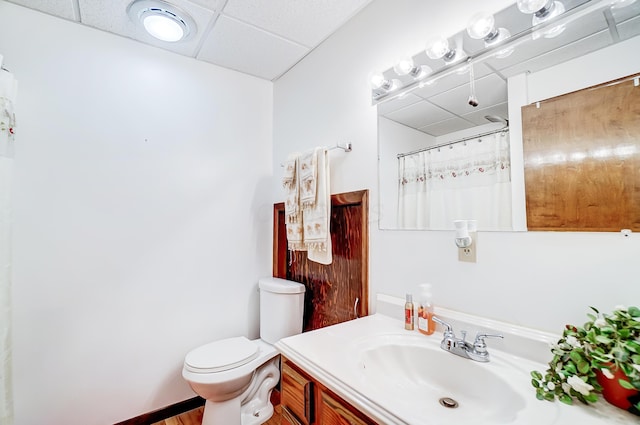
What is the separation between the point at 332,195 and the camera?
1.65 meters

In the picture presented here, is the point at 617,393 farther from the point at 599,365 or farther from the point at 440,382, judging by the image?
the point at 440,382

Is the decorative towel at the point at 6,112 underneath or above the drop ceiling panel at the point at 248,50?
underneath

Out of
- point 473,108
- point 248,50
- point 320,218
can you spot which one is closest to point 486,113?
point 473,108

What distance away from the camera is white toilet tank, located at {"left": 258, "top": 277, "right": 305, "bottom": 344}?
1.81m

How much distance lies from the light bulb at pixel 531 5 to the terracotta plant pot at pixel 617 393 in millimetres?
1033

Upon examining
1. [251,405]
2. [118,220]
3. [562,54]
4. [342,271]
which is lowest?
[251,405]

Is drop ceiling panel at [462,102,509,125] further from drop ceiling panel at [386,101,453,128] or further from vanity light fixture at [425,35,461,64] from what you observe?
vanity light fixture at [425,35,461,64]

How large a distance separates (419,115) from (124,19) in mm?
1681

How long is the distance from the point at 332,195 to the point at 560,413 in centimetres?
124

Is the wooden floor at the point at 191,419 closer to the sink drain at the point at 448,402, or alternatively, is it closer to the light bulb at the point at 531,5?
the sink drain at the point at 448,402

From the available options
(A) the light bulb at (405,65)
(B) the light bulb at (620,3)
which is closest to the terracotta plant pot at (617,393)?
(B) the light bulb at (620,3)

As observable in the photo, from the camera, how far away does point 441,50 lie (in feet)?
3.74

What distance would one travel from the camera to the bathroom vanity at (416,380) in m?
0.65

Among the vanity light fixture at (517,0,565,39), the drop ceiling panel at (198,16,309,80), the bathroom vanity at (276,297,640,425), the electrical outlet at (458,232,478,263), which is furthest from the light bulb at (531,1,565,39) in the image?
the drop ceiling panel at (198,16,309,80)
